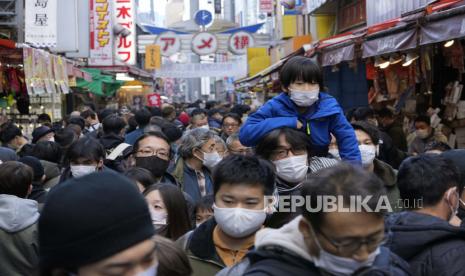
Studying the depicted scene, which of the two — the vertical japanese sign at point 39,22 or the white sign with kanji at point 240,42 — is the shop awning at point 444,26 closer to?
the vertical japanese sign at point 39,22

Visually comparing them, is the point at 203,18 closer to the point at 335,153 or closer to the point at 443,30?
the point at 443,30

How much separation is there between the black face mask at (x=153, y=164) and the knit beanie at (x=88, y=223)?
4261 mm

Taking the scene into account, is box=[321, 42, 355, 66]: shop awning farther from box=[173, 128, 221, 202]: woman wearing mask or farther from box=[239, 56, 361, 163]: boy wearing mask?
box=[239, 56, 361, 163]: boy wearing mask

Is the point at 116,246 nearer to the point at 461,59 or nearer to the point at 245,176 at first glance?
the point at 245,176

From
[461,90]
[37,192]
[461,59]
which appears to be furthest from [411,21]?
[37,192]

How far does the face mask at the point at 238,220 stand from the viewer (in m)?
3.72

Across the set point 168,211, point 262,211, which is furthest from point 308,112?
point 262,211

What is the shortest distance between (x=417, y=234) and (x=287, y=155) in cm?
121

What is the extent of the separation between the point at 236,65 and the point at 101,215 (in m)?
38.6

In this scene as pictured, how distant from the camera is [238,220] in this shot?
3.71 m

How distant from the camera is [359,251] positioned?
2.60m

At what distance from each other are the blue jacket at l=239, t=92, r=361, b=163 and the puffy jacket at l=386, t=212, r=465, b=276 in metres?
1.40

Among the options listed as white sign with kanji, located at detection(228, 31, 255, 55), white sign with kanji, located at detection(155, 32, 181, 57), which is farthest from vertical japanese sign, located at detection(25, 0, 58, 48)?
white sign with kanji, located at detection(228, 31, 255, 55)

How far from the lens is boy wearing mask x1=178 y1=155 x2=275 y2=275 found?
3.75 metres
